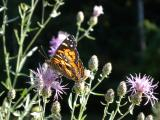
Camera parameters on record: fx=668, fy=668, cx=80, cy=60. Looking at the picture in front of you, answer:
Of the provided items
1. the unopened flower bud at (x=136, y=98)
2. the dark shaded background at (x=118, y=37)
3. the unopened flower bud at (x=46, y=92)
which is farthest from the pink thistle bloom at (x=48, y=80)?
the dark shaded background at (x=118, y=37)

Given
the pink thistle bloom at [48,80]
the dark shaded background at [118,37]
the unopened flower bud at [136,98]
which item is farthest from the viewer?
the dark shaded background at [118,37]

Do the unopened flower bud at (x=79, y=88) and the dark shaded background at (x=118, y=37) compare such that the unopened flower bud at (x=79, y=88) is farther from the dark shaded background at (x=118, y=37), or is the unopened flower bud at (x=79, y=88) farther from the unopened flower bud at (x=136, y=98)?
the dark shaded background at (x=118, y=37)

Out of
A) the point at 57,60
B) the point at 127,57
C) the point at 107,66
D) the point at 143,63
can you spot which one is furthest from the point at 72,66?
the point at 127,57

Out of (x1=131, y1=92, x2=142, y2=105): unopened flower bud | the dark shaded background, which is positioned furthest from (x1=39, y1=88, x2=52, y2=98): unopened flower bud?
the dark shaded background

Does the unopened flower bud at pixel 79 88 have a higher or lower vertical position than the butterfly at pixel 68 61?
lower

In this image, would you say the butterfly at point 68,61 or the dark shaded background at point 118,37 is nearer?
the butterfly at point 68,61

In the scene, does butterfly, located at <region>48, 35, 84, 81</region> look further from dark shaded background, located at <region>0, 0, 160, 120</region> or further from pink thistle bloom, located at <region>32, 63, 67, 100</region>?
dark shaded background, located at <region>0, 0, 160, 120</region>
